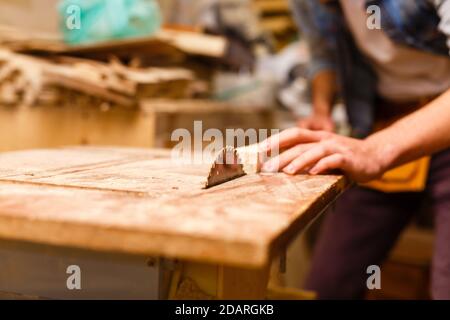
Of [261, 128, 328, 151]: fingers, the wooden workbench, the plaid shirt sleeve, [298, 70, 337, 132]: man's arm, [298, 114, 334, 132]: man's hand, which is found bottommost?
the wooden workbench

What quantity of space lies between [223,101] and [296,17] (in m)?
0.87

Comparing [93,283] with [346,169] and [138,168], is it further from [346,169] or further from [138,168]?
[346,169]

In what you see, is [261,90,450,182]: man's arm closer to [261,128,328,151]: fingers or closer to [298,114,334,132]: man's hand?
[261,128,328,151]: fingers

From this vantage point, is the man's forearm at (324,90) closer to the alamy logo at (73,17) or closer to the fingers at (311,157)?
the fingers at (311,157)

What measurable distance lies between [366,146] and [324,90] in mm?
694

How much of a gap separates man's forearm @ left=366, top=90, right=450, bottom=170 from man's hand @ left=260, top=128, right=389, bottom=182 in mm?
11

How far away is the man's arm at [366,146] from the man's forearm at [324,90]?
61 cm

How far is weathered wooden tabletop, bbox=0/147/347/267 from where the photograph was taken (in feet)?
1.61

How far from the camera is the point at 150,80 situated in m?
1.64

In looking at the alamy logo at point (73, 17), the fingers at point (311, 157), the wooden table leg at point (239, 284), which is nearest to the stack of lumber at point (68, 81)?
the alamy logo at point (73, 17)

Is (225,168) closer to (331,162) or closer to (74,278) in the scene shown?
(331,162)

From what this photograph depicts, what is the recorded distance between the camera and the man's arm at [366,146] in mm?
870

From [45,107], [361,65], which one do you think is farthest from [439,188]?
[45,107]

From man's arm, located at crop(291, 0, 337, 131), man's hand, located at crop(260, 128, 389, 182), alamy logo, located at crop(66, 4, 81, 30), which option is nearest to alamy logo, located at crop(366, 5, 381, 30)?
man's arm, located at crop(291, 0, 337, 131)
